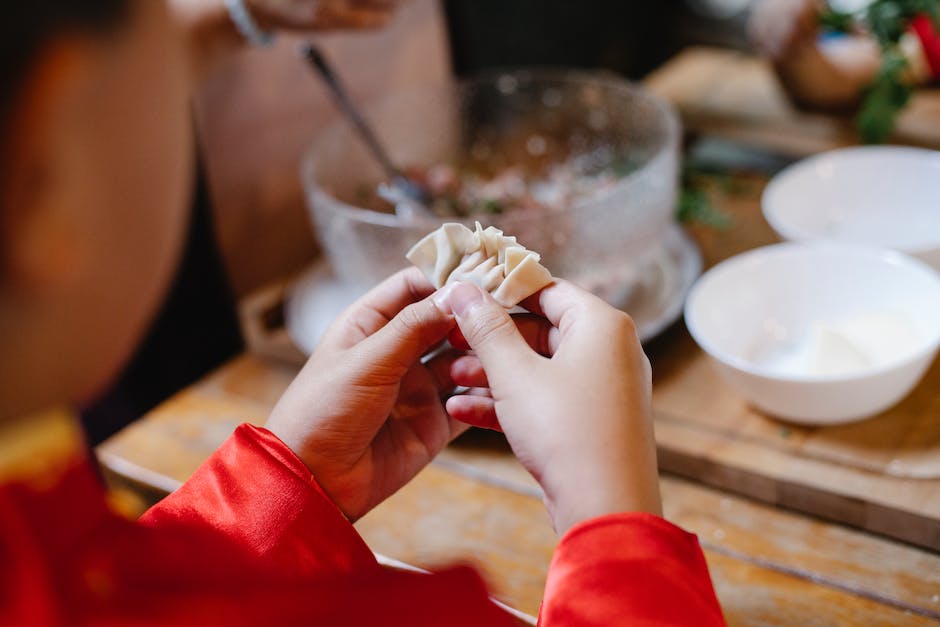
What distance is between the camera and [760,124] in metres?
1.82

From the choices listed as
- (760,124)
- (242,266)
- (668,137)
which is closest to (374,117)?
(242,266)

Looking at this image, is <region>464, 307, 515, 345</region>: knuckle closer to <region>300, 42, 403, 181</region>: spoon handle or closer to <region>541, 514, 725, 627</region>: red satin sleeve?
<region>541, 514, 725, 627</region>: red satin sleeve

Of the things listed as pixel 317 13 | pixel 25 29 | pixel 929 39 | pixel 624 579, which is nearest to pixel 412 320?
pixel 624 579

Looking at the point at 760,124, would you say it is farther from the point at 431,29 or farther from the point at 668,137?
the point at 431,29

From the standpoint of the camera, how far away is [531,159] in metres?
1.68

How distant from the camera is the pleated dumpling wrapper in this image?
81 cm

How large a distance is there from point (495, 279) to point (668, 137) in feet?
2.08

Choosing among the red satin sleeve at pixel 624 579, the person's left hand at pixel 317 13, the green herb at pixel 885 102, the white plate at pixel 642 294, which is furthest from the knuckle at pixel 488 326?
the green herb at pixel 885 102

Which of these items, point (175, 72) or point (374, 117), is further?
point (374, 117)

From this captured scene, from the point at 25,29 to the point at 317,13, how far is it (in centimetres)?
99

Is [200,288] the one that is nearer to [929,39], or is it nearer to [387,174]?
[387,174]

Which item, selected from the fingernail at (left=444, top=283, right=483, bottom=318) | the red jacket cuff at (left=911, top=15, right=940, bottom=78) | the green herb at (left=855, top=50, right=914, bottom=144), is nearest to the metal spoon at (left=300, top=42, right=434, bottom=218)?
the fingernail at (left=444, top=283, right=483, bottom=318)

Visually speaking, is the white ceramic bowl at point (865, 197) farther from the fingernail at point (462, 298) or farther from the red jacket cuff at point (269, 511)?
the red jacket cuff at point (269, 511)

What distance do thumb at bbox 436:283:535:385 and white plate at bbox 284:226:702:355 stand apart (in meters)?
0.49
